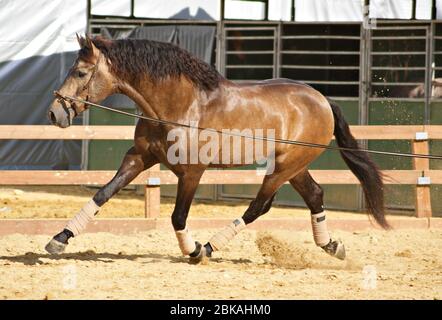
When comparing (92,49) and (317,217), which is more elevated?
(92,49)

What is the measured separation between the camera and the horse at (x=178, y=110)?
760cm

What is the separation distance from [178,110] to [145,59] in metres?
0.50

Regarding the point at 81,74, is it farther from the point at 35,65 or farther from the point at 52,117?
the point at 35,65

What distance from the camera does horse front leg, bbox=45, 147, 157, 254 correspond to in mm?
7664

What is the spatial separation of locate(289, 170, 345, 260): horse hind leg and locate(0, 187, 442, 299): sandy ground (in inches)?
5.6

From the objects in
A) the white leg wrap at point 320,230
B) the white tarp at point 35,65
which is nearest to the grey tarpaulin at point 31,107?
the white tarp at point 35,65

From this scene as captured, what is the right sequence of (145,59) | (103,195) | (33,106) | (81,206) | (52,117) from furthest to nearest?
1. (33,106)
2. (81,206)
3. (103,195)
4. (145,59)
5. (52,117)

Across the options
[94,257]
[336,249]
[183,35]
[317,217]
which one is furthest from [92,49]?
[183,35]

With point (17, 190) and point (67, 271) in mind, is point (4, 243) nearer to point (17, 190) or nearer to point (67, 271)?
point (67, 271)

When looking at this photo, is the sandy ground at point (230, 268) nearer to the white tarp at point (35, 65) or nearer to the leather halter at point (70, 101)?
the leather halter at point (70, 101)

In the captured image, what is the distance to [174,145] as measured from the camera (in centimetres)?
761

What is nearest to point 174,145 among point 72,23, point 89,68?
point 89,68

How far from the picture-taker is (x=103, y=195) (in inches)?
305
